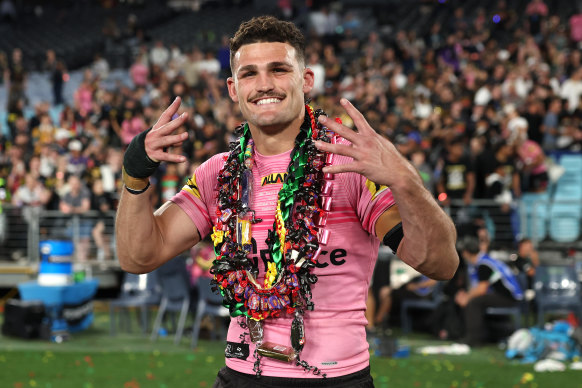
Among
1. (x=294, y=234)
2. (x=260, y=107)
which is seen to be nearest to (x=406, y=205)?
(x=294, y=234)

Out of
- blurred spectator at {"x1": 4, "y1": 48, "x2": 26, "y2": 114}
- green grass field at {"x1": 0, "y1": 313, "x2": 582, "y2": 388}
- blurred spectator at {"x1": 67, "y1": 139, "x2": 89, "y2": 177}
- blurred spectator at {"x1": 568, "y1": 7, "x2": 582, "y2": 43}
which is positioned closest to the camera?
green grass field at {"x1": 0, "y1": 313, "x2": 582, "y2": 388}

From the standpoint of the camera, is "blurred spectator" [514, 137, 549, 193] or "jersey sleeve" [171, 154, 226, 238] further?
"blurred spectator" [514, 137, 549, 193]

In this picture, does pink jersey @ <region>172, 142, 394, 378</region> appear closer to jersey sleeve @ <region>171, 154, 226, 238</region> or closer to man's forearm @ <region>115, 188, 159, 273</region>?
jersey sleeve @ <region>171, 154, 226, 238</region>

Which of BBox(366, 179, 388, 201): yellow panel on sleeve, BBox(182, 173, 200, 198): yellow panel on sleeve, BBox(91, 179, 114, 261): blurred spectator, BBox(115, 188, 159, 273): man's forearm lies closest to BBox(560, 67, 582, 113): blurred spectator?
BBox(91, 179, 114, 261): blurred spectator

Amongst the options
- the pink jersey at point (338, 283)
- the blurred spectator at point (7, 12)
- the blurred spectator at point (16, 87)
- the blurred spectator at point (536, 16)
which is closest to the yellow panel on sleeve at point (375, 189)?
the pink jersey at point (338, 283)

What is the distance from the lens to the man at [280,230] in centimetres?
298

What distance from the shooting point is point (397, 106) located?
16.1 m

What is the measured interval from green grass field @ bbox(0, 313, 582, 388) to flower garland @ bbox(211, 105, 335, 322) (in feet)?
19.1

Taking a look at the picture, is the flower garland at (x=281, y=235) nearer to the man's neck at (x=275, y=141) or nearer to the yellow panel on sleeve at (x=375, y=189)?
the man's neck at (x=275, y=141)

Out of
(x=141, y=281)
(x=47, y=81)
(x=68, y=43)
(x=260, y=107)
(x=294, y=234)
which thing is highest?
(x=68, y=43)

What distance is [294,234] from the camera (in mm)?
3070

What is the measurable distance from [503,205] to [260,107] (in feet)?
34.2

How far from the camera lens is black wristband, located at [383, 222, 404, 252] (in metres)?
2.80

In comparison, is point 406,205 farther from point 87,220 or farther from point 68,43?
point 68,43
